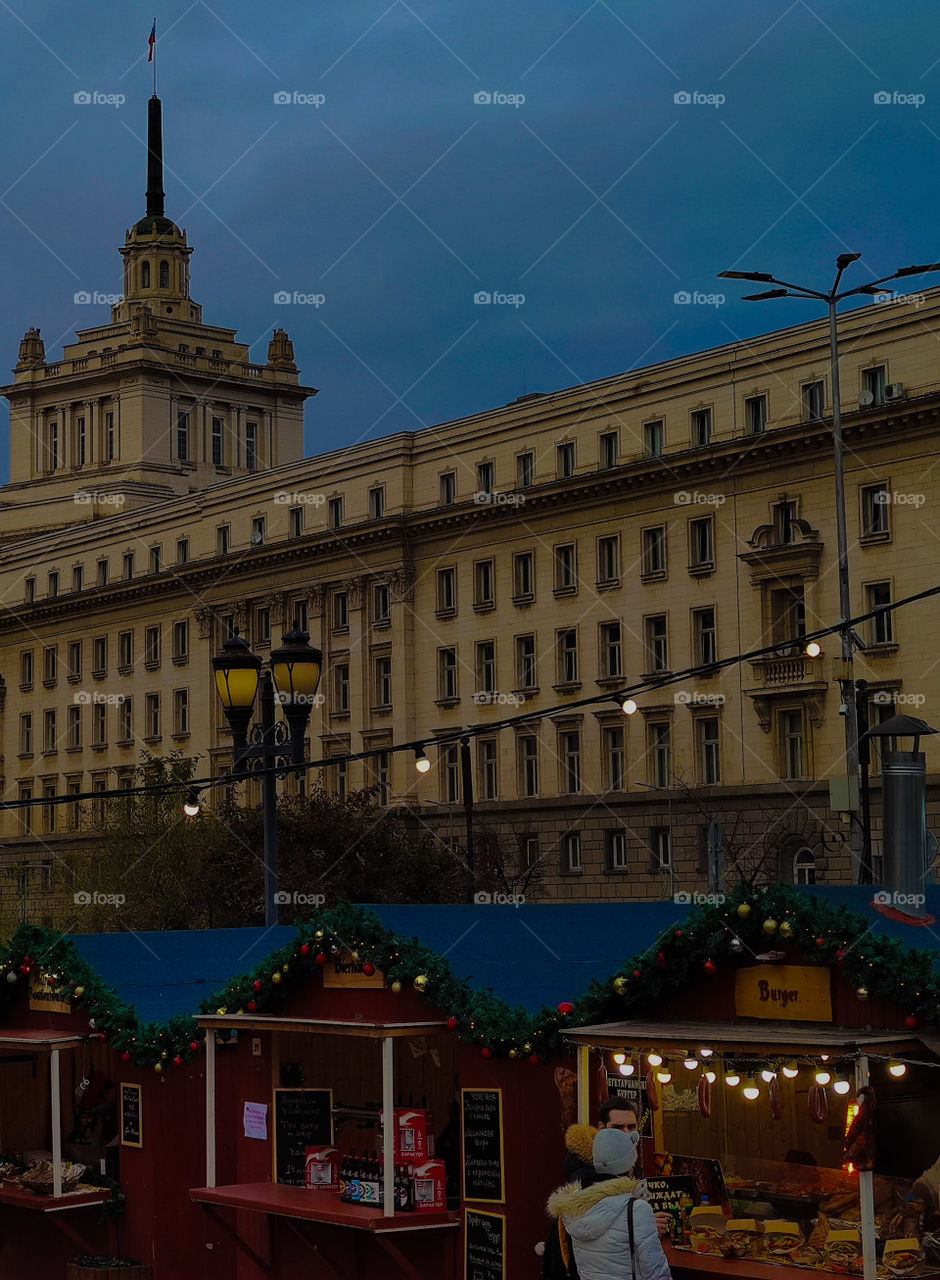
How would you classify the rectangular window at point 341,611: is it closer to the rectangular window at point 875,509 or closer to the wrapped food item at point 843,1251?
the rectangular window at point 875,509

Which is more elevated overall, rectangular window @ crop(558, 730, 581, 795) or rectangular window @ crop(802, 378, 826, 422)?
rectangular window @ crop(802, 378, 826, 422)

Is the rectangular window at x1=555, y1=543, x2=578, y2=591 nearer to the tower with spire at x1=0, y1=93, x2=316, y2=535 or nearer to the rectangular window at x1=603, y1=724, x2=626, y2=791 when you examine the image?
the rectangular window at x1=603, y1=724, x2=626, y2=791

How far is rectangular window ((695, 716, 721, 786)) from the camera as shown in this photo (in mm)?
70125

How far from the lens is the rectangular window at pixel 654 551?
7238 centimetres

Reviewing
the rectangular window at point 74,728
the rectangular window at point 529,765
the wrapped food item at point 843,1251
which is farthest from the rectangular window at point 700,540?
the wrapped food item at point 843,1251

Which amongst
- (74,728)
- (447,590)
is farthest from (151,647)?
(447,590)

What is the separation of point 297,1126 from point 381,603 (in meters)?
63.9

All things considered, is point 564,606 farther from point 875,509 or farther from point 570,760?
point 875,509

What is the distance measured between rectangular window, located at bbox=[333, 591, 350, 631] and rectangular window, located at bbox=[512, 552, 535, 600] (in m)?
10.0

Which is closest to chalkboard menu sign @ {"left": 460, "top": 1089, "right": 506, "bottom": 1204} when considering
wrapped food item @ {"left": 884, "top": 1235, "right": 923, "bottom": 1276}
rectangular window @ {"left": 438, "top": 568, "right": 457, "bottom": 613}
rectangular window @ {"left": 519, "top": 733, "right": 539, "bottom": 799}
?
wrapped food item @ {"left": 884, "top": 1235, "right": 923, "bottom": 1276}

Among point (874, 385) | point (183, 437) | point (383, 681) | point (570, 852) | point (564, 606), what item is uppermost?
point (183, 437)

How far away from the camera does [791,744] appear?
67.8 metres

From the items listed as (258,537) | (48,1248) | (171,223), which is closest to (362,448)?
(258,537)

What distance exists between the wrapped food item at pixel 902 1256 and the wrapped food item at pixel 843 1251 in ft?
1.12
